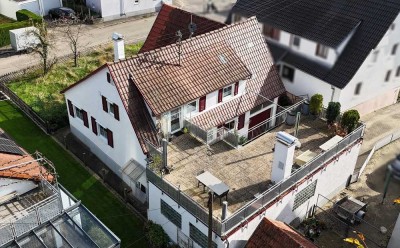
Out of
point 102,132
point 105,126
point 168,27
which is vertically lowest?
point 102,132

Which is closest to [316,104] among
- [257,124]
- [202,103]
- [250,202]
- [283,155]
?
[257,124]

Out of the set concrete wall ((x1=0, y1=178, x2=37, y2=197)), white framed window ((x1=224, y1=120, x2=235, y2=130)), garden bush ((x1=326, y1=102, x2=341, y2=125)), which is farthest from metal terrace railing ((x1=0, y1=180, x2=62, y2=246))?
garden bush ((x1=326, y1=102, x2=341, y2=125))

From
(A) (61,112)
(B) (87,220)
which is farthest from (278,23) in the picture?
(A) (61,112)

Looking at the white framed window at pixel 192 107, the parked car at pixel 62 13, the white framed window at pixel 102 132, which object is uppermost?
the white framed window at pixel 192 107

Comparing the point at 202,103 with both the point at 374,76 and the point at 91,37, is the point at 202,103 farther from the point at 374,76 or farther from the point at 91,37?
the point at 91,37

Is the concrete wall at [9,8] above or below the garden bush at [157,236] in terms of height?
above

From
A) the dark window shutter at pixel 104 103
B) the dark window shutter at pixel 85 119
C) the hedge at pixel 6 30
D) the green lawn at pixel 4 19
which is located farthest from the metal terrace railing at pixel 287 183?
the green lawn at pixel 4 19

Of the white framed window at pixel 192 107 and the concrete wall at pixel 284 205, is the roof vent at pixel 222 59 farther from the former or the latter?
the concrete wall at pixel 284 205
